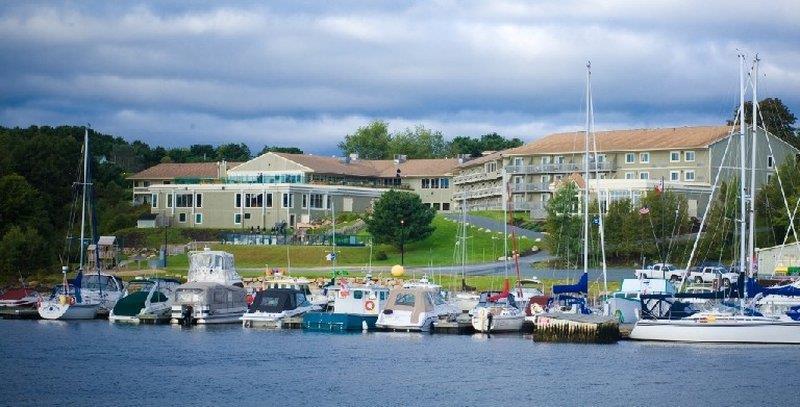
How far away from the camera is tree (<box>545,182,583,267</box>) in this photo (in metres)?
102

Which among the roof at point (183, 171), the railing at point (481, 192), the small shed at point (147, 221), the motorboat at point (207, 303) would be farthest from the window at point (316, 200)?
the motorboat at point (207, 303)

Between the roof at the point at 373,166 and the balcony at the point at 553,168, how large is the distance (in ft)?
55.4

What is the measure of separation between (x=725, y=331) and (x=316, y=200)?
264 feet

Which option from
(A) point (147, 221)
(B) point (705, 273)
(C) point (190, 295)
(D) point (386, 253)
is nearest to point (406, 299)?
(C) point (190, 295)

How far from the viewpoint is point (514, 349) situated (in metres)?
65.2

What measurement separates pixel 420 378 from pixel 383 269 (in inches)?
2071

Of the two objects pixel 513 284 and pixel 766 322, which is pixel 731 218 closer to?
pixel 513 284

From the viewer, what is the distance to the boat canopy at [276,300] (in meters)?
76.0

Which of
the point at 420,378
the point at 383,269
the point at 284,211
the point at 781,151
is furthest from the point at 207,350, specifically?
the point at 781,151

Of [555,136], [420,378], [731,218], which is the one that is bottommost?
[420,378]

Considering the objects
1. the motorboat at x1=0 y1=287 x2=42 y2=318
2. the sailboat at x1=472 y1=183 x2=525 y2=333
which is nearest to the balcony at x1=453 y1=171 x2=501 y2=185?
the motorboat at x1=0 y1=287 x2=42 y2=318

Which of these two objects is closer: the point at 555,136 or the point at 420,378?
the point at 420,378

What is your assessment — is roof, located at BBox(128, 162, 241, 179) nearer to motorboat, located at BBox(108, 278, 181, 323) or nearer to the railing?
the railing

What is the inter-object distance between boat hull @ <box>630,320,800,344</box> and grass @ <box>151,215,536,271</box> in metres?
44.6
